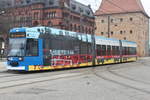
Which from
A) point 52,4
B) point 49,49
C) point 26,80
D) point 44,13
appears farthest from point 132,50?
point 44,13

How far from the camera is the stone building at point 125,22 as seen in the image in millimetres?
82438

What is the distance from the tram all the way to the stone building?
A: 2252 inches

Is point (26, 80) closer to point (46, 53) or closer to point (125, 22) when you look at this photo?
point (46, 53)

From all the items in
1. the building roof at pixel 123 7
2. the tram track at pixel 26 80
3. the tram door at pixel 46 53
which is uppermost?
the building roof at pixel 123 7

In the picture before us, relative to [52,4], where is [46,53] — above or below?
below

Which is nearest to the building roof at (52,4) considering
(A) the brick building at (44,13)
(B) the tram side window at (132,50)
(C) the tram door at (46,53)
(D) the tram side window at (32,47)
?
(A) the brick building at (44,13)

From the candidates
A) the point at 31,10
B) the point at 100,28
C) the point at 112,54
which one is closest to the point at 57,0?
the point at 31,10

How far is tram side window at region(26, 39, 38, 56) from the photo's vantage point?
17672 mm

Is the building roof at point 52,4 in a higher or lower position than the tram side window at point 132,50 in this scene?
higher

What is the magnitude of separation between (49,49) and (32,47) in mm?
1577

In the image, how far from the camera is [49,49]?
1897 cm

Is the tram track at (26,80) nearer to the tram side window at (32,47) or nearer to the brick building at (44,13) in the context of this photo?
the tram side window at (32,47)

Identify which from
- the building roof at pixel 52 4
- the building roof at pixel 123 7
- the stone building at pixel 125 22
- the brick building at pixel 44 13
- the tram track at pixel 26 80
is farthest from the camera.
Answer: the building roof at pixel 123 7

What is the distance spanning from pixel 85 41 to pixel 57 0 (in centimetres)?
5153
